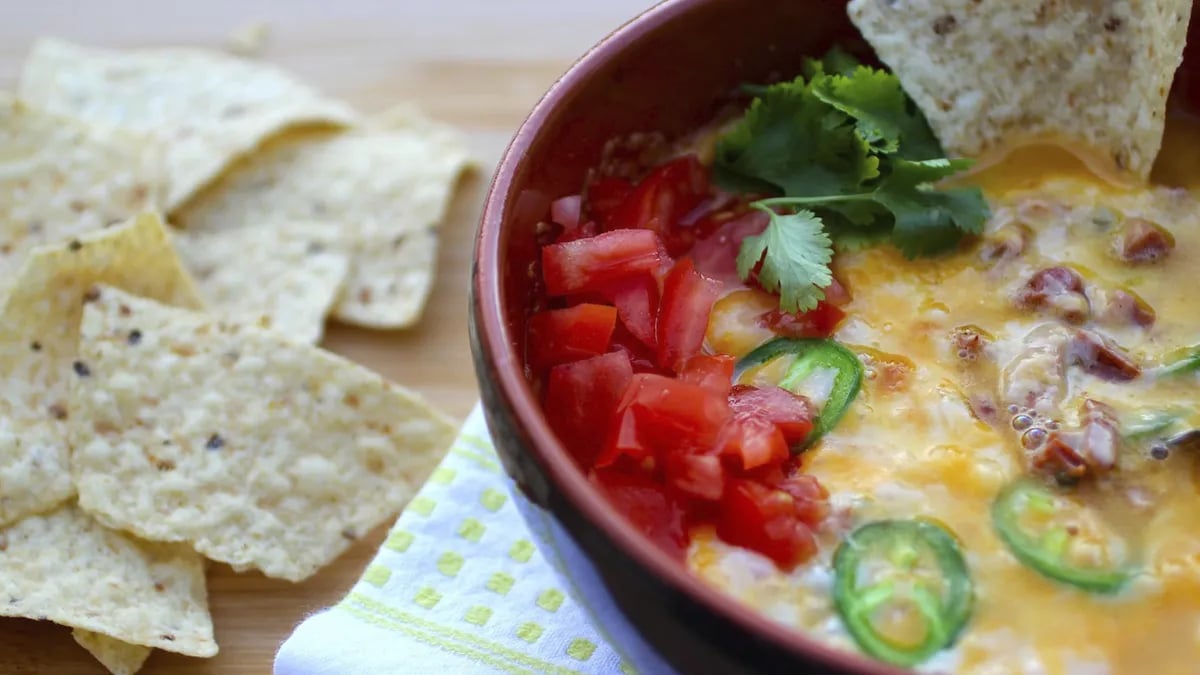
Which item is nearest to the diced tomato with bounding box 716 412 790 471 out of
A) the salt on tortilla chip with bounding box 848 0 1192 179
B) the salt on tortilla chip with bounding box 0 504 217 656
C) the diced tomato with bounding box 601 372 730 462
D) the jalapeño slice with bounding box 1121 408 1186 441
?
the diced tomato with bounding box 601 372 730 462

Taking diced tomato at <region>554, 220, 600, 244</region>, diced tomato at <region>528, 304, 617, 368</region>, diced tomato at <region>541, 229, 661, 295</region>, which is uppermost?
diced tomato at <region>541, 229, 661, 295</region>

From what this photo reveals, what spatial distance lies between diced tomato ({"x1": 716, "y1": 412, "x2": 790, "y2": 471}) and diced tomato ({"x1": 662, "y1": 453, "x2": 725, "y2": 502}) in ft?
0.11

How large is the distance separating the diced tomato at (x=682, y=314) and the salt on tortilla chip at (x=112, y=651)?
46.7 inches

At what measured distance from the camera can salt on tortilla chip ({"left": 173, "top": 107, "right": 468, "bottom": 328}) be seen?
3299 millimetres

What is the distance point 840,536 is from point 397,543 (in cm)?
98

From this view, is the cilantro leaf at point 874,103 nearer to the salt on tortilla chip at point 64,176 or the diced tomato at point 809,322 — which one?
the diced tomato at point 809,322

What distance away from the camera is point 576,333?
2.26 meters

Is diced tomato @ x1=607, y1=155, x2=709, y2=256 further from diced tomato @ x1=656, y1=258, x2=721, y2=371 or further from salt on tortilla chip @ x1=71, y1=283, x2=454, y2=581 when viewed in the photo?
salt on tortilla chip @ x1=71, y1=283, x2=454, y2=581

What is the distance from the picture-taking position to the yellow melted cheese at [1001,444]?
1885mm

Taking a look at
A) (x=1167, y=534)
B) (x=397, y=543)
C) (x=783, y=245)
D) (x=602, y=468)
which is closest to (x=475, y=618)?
(x=397, y=543)

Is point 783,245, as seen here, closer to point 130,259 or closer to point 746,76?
point 746,76

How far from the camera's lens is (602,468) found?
2.13m

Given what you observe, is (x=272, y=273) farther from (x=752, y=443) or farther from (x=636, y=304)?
(x=752, y=443)

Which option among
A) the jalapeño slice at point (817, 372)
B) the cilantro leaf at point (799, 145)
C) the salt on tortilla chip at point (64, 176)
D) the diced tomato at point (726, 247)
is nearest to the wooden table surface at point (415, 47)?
the salt on tortilla chip at point (64, 176)
